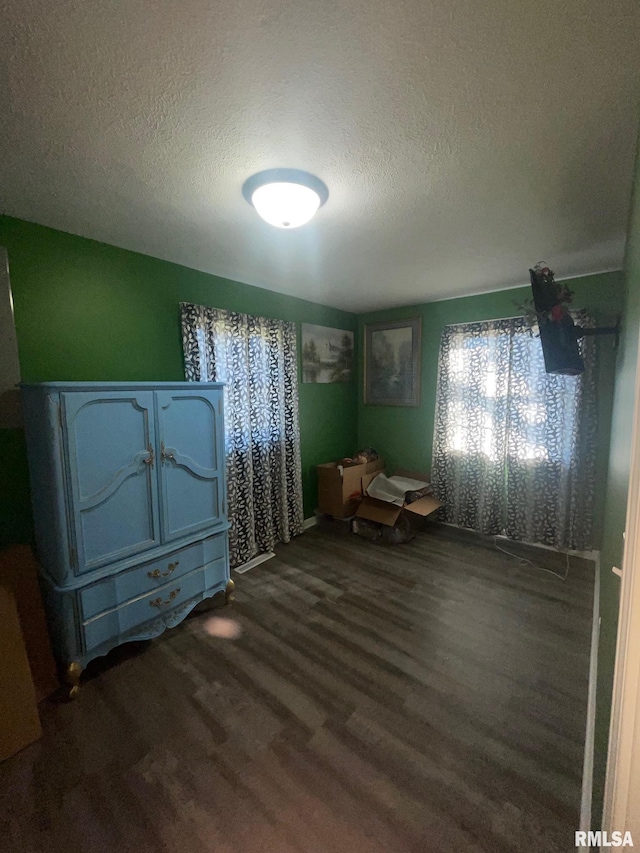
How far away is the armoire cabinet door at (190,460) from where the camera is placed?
2.00 metres

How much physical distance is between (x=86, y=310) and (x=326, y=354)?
89.8 inches

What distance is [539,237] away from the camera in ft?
6.73

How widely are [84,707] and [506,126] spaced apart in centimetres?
301

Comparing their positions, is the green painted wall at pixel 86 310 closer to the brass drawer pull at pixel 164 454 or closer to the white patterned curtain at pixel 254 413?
the white patterned curtain at pixel 254 413

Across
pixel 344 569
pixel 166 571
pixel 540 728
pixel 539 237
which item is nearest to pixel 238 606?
pixel 166 571

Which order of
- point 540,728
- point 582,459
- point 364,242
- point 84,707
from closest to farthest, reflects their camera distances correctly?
point 540,728, point 84,707, point 364,242, point 582,459

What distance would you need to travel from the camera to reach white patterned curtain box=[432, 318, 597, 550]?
2842 millimetres

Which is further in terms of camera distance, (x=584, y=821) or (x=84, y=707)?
(x=84, y=707)

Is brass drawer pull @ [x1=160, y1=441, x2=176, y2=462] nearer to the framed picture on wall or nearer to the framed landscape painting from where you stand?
the framed landscape painting

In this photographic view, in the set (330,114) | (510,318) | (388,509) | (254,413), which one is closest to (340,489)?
(388,509)

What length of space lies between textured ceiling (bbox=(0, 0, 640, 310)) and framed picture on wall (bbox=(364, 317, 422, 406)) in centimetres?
174

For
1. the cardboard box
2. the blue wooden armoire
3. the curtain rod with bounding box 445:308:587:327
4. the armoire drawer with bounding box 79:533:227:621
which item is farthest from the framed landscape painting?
the armoire drawer with bounding box 79:533:227:621

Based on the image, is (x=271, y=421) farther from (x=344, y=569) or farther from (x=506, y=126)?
(x=506, y=126)

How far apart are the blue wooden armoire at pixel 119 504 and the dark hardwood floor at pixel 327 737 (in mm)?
294
